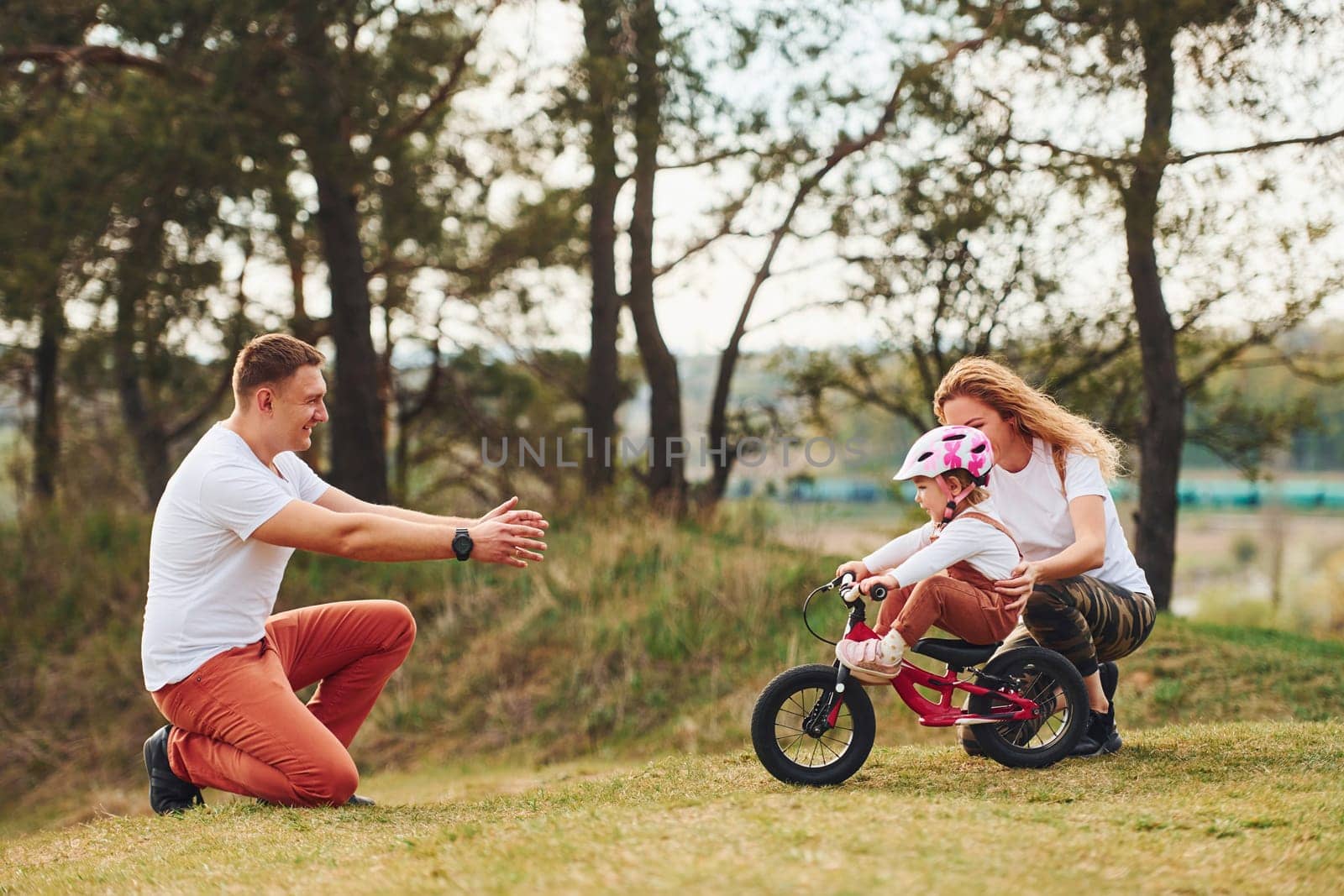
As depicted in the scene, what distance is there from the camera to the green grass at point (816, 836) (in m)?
3.08

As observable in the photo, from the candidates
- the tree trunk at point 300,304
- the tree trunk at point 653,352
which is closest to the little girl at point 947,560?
the tree trunk at point 653,352

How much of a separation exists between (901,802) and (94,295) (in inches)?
473

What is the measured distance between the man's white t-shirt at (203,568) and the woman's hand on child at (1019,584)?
8.48 feet

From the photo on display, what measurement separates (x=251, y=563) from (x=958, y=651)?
267 centimetres

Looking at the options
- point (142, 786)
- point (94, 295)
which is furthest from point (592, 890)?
point (94, 295)

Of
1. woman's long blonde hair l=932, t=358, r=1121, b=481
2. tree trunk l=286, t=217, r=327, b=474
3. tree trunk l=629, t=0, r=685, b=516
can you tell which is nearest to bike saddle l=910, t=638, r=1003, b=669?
woman's long blonde hair l=932, t=358, r=1121, b=481

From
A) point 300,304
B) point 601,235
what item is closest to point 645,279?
point 601,235

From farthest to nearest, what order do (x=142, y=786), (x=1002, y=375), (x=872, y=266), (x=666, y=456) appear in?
(x=666, y=456)
(x=872, y=266)
(x=142, y=786)
(x=1002, y=375)

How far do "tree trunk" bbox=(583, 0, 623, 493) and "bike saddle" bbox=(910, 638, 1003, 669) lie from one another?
831 centimetres

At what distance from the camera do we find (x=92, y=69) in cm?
1321

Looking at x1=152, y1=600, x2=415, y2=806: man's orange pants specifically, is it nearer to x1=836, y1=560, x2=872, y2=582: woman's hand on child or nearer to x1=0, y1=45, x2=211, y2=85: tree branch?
x1=836, y1=560, x2=872, y2=582: woman's hand on child

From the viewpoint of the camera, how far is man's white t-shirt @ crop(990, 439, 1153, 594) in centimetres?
477

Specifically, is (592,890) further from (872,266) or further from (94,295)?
(94,295)

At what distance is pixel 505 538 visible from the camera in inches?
179
